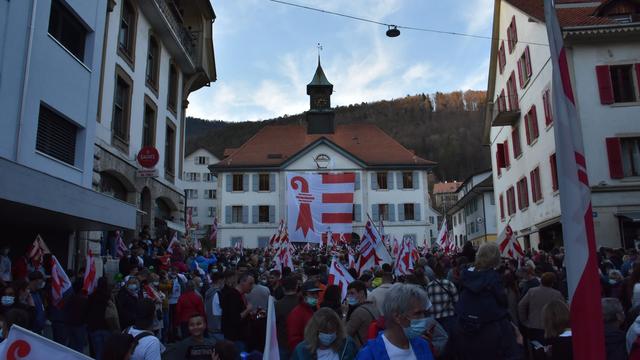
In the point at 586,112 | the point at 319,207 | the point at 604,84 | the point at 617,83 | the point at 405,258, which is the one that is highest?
the point at 617,83

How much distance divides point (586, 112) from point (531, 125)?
5.04 meters

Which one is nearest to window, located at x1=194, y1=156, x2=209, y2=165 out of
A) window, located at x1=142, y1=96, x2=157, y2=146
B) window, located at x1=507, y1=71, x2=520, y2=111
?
window, located at x1=507, y1=71, x2=520, y2=111

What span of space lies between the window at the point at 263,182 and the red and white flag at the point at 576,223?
168ft

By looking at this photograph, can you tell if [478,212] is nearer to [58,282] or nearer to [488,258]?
[58,282]

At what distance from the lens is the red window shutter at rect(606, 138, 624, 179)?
2075cm

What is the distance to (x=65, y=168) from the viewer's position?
13.5 m

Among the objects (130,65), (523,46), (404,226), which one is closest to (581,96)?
(523,46)

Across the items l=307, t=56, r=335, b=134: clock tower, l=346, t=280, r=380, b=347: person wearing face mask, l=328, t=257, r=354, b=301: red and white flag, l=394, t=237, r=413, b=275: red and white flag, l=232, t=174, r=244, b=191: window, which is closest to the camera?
l=346, t=280, r=380, b=347: person wearing face mask

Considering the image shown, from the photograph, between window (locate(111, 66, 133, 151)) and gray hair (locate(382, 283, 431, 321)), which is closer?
gray hair (locate(382, 283, 431, 321))

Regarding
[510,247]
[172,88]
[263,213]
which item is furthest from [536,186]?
[263,213]

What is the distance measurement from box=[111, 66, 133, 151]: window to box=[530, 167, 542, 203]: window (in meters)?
19.4

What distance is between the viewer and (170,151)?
24.9m

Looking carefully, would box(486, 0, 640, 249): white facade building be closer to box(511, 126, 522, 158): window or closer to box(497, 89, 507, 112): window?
box(511, 126, 522, 158): window

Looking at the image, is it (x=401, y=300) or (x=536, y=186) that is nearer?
(x=401, y=300)
